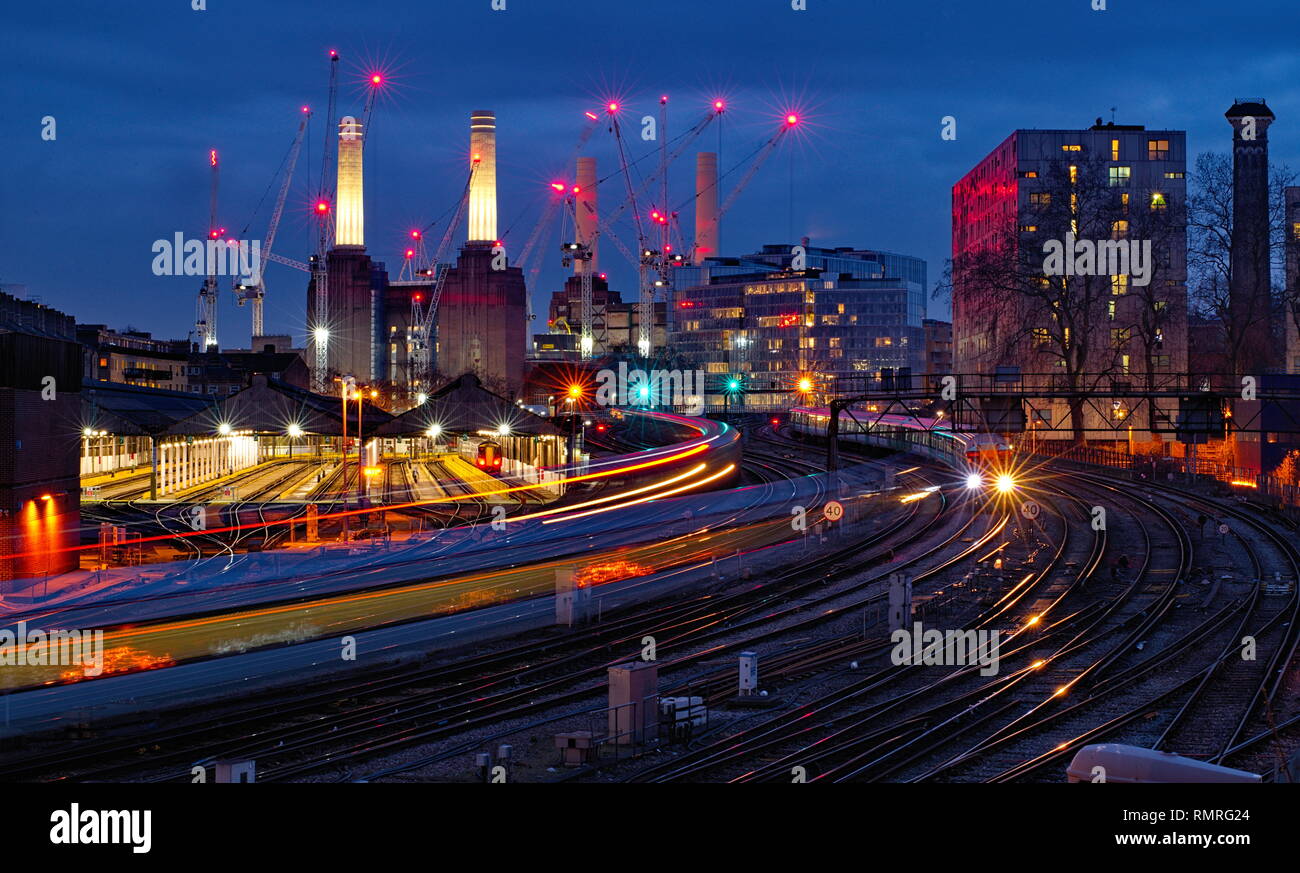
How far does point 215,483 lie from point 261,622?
35237 mm

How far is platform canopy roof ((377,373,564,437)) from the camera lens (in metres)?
51.7

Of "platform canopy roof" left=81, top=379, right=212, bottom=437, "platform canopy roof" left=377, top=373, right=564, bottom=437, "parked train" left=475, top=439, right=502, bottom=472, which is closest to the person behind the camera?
"platform canopy roof" left=81, top=379, right=212, bottom=437

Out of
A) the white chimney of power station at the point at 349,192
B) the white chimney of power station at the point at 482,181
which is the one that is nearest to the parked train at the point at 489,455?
the white chimney of power station at the point at 482,181

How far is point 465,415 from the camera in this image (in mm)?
52406

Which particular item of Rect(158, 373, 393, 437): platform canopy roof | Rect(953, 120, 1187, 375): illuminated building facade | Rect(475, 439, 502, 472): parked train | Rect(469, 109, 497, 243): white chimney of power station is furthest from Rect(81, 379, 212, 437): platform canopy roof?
Rect(469, 109, 497, 243): white chimney of power station

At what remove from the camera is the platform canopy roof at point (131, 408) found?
47062mm

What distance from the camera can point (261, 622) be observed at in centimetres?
2227

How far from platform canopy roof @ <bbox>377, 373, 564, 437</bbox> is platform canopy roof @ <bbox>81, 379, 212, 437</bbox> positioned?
9580 millimetres

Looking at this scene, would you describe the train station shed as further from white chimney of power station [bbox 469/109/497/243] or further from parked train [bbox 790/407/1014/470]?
white chimney of power station [bbox 469/109/497/243]
